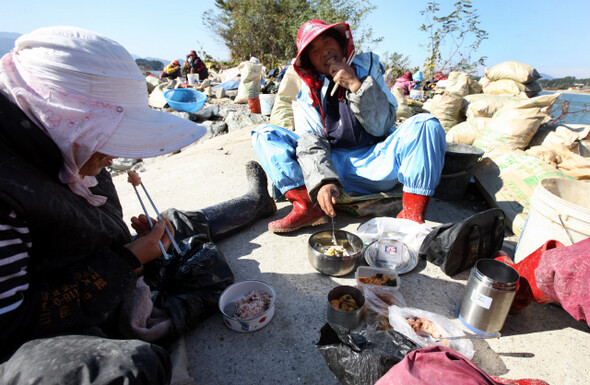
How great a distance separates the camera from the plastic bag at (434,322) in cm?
145

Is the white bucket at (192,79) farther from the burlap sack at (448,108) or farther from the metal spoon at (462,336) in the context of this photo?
the metal spoon at (462,336)

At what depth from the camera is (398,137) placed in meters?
2.52

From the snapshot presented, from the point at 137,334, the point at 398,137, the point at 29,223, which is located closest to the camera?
the point at 29,223

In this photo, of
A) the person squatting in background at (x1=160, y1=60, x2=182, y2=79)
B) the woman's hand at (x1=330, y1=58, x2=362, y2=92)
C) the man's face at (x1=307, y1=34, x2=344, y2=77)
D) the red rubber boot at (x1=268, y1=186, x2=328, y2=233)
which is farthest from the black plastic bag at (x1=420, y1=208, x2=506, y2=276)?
the person squatting in background at (x1=160, y1=60, x2=182, y2=79)

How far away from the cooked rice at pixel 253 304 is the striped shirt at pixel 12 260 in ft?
3.27

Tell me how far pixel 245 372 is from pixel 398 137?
2.05 meters

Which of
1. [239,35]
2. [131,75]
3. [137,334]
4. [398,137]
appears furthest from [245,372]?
[239,35]

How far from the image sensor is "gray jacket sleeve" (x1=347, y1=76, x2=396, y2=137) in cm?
248

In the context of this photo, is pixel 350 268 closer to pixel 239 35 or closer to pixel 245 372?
pixel 245 372

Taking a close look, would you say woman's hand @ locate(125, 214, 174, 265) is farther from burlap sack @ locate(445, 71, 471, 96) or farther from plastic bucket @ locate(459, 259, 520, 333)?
burlap sack @ locate(445, 71, 471, 96)

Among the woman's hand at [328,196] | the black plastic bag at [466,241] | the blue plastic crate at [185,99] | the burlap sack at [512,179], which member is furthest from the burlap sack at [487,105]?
the blue plastic crate at [185,99]

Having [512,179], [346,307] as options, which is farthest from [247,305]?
[512,179]

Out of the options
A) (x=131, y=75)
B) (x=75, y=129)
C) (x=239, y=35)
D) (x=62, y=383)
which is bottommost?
(x=62, y=383)

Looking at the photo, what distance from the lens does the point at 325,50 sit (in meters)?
2.59
